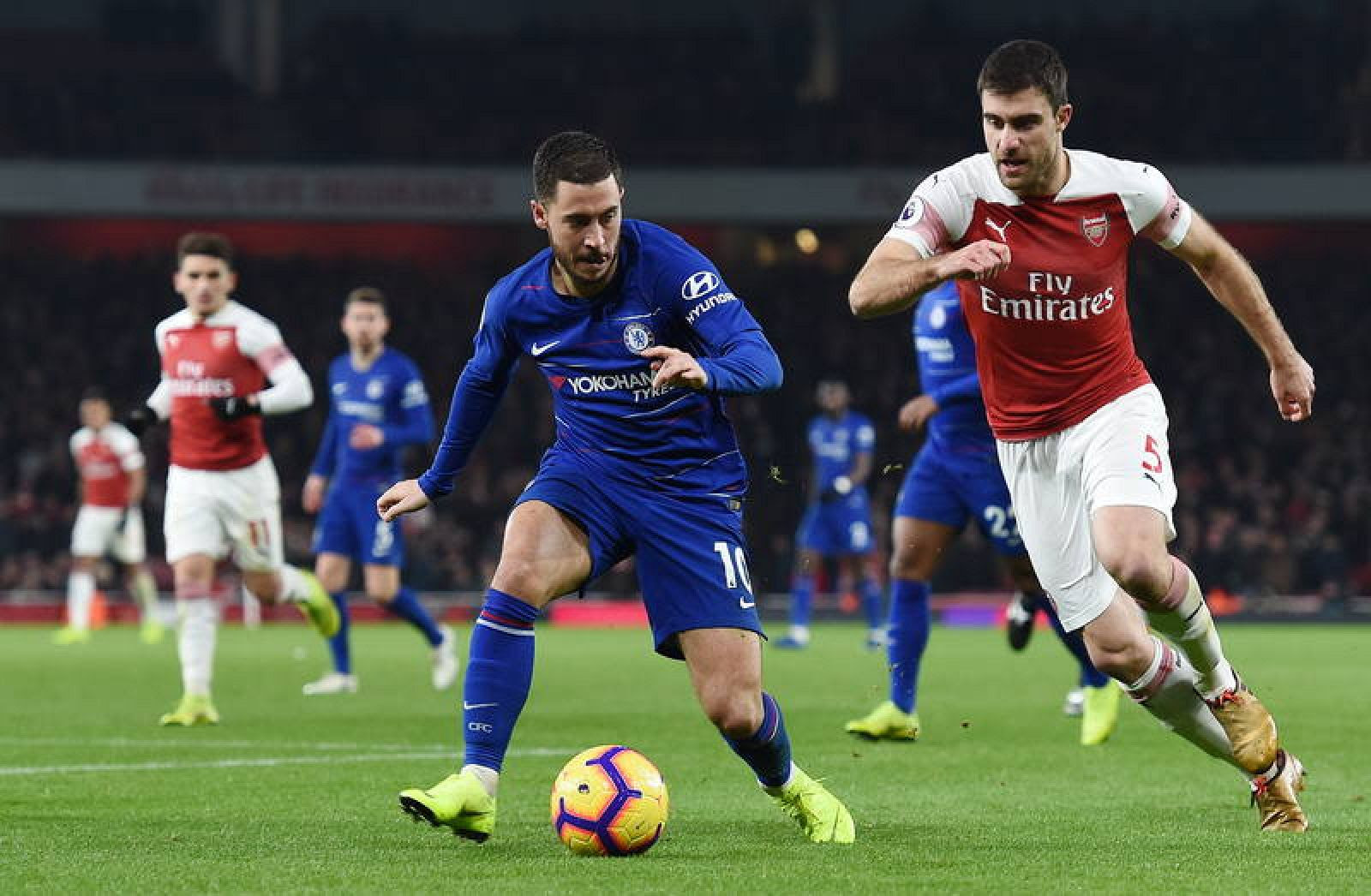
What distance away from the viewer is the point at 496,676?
19.9ft

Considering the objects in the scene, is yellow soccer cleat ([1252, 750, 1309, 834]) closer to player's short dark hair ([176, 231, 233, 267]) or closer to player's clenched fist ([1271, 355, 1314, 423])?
player's clenched fist ([1271, 355, 1314, 423])

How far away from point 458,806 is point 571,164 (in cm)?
177

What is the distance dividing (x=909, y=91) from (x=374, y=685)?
73.5ft

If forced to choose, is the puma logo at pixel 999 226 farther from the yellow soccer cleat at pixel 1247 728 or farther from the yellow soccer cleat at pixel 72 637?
the yellow soccer cleat at pixel 72 637

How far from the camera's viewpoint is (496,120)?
34.2m

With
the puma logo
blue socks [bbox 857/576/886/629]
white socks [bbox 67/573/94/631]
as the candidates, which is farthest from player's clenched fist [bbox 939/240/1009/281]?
white socks [bbox 67/573/94/631]

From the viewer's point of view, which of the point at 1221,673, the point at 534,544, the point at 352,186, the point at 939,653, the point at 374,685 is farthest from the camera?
the point at 352,186

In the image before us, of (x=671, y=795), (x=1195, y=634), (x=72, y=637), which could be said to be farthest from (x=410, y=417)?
(x=72, y=637)

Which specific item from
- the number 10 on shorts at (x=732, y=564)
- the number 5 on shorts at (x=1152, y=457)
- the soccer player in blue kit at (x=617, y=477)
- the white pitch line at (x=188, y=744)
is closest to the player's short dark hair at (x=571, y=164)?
the soccer player in blue kit at (x=617, y=477)

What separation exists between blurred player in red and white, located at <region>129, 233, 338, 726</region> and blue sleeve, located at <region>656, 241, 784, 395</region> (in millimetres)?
5199

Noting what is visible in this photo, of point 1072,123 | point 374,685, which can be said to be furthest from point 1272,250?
point 374,685

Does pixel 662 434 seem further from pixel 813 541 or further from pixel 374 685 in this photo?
pixel 813 541

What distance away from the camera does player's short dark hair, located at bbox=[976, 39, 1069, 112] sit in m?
6.15

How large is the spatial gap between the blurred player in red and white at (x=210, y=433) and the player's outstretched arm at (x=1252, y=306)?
18.7 feet
